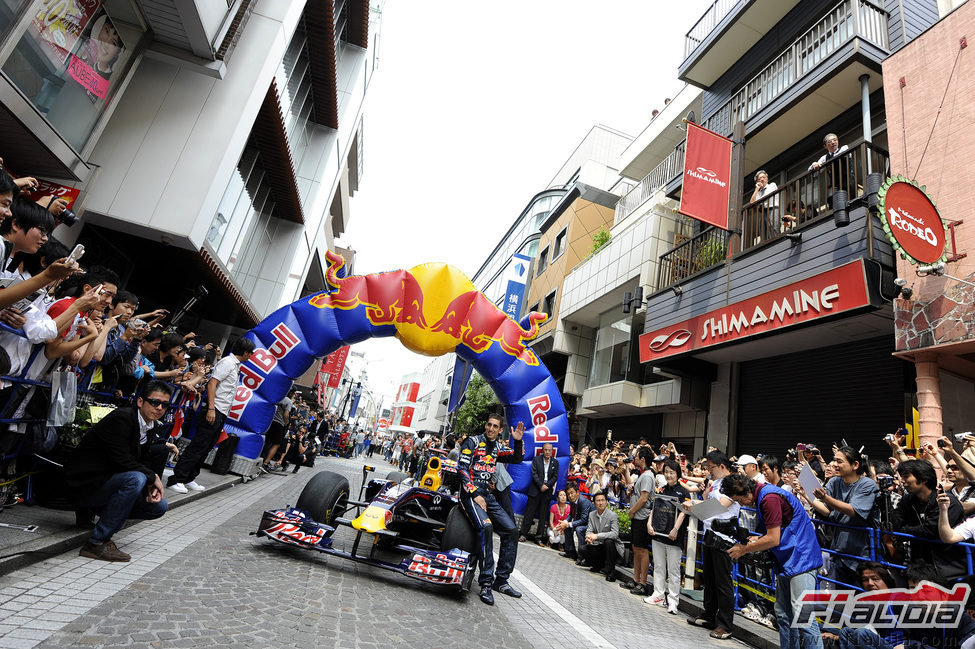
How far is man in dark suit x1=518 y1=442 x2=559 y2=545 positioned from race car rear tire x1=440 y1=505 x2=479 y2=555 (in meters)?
4.38

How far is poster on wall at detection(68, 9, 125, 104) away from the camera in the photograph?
7168 millimetres

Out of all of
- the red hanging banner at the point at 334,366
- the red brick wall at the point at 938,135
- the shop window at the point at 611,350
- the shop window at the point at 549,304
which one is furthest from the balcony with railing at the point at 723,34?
the red hanging banner at the point at 334,366

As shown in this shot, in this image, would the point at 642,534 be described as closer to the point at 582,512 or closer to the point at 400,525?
the point at 582,512

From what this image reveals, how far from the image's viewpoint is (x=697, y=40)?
16.0m

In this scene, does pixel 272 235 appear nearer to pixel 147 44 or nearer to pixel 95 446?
pixel 147 44

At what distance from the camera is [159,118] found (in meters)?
8.85

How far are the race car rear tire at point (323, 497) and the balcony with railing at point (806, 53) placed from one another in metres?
12.4

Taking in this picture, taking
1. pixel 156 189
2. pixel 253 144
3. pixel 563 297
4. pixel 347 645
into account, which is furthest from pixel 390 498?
pixel 563 297

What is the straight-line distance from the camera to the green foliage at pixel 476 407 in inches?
1063

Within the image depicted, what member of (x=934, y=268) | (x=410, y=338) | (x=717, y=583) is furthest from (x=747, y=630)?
(x=410, y=338)

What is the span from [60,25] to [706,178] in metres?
11.6

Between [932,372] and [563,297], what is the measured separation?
1409 centimetres

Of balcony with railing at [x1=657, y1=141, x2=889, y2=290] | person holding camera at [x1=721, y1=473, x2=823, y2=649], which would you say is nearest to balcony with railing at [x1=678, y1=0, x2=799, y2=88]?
balcony with railing at [x1=657, y1=141, x2=889, y2=290]

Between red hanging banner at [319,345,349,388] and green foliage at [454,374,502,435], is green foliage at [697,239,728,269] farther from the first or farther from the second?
red hanging banner at [319,345,349,388]
